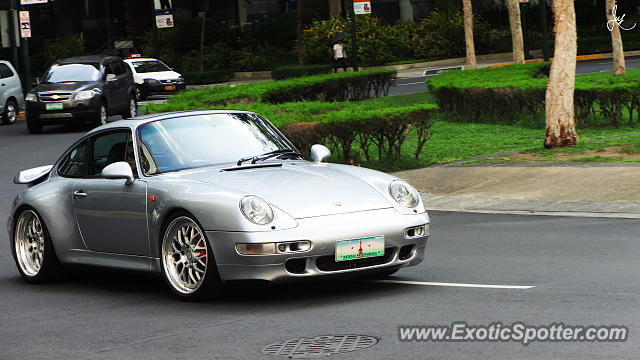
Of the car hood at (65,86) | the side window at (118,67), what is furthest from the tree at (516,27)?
the car hood at (65,86)

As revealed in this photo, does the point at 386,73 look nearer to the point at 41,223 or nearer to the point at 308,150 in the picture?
the point at 308,150

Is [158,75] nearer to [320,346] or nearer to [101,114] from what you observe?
[101,114]

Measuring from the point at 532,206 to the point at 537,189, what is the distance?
2.91 feet

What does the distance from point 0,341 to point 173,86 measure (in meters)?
33.2

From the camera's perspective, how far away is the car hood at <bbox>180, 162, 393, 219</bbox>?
27.2 ft

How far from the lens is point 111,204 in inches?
365

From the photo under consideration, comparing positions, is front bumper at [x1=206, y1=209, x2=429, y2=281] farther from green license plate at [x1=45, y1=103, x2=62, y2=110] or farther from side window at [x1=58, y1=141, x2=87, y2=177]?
green license plate at [x1=45, y1=103, x2=62, y2=110]

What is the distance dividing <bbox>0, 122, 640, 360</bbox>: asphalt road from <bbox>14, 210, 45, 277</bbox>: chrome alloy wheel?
0.66 feet

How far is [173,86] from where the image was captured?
Result: 40.5 meters

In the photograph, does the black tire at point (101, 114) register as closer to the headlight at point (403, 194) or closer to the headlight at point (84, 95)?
the headlight at point (84, 95)

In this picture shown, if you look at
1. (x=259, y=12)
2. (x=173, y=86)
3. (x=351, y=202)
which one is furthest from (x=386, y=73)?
(x=259, y=12)

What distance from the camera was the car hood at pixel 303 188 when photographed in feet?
27.2

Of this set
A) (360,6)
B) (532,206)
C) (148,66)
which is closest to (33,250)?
(532,206)

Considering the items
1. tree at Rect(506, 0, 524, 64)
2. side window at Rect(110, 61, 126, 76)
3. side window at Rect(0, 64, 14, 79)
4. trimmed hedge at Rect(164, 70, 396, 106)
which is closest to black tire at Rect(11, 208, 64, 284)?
trimmed hedge at Rect(164, 70, 396, 106)
